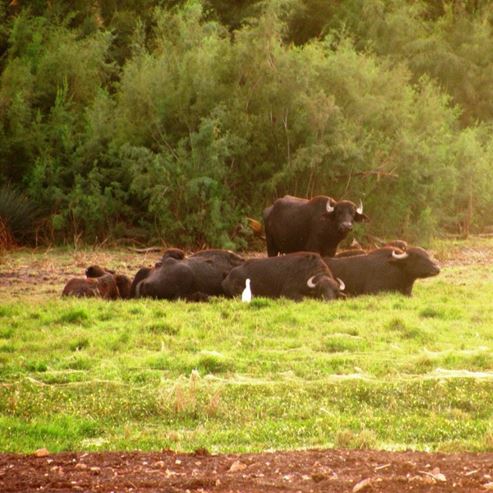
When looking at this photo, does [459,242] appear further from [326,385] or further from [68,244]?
[326,385]

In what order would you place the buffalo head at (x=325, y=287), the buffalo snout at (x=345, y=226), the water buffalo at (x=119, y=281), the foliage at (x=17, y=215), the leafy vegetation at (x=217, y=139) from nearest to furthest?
1. the buffalo head at (x=325, y=287)
2. the water buffalo at (x=119, y=281)
3. the buffalo snout at (x=345, y=226)
4. the leafy vegetation at (x=217, y=139)
5. the foliage at (x=17, y=215)

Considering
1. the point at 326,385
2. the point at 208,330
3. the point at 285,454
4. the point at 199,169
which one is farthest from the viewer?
the point at 199,169

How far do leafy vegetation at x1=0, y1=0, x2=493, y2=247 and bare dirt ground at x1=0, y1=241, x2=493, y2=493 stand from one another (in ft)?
55.0

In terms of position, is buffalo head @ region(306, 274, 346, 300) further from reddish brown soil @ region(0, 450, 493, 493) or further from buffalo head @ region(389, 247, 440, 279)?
reddish brown soil @ region(0, 450, 493, 493)

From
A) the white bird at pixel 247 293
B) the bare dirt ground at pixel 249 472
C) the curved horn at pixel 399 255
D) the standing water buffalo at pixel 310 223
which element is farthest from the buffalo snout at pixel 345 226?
the bare dirt ground at pixel 249 472

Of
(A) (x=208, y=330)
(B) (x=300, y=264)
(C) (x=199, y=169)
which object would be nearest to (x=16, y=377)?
(A) (x=208, y=330)

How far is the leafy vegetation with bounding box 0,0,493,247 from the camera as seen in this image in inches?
990

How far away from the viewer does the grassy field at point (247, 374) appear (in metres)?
9.23

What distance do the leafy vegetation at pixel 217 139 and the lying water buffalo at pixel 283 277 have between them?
237 inches

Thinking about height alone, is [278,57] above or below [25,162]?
above

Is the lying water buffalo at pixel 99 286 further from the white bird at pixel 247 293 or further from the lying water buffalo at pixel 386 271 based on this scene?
the lying water buffalo at pixel 386 271

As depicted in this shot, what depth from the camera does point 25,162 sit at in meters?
27.3

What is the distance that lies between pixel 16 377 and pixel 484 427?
4.50 metres

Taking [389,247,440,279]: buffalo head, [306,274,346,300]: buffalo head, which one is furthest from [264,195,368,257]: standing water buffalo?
[306,274,346,300]: buffalo head
